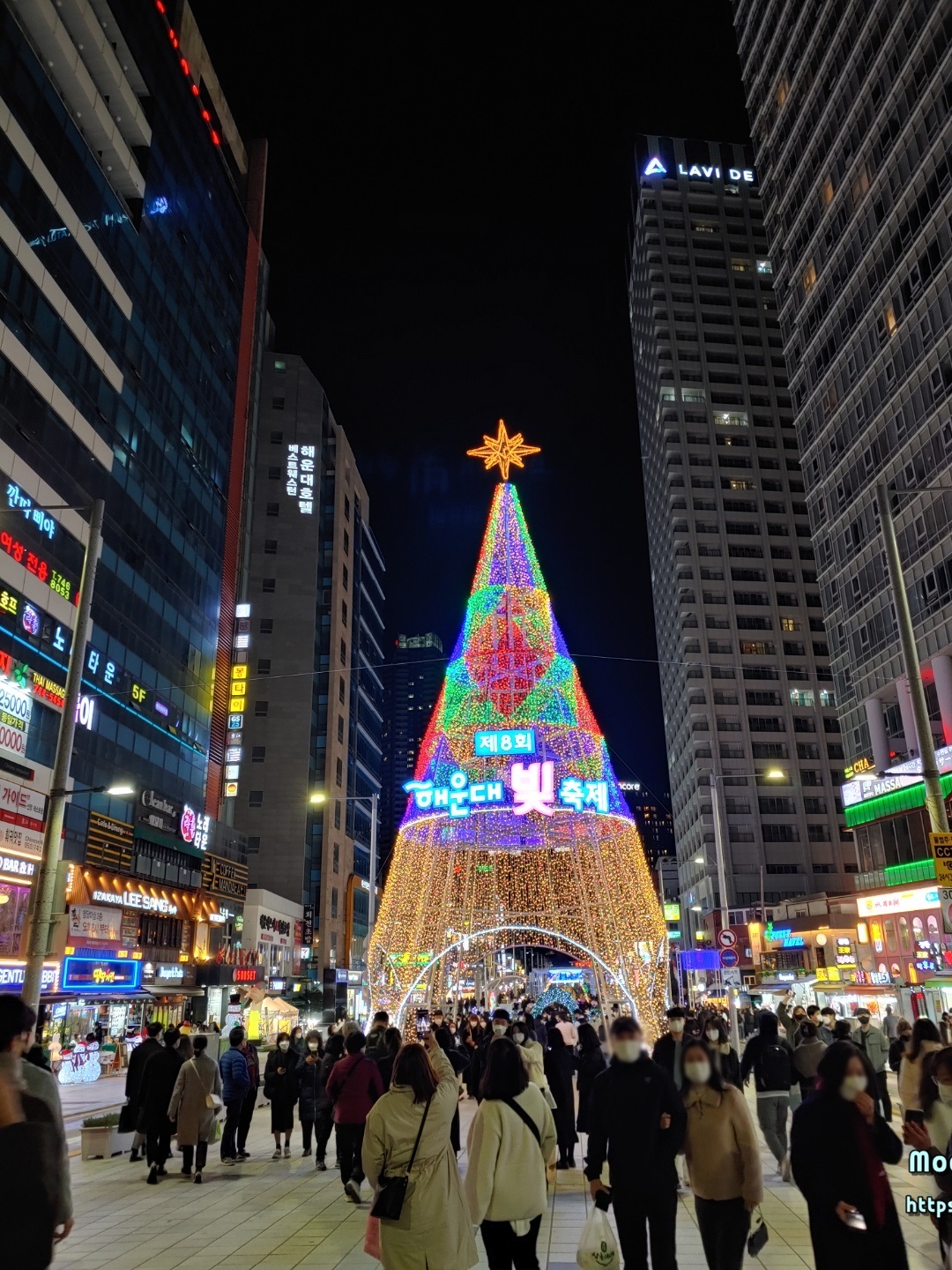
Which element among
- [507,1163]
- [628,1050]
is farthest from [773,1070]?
[507,1163]

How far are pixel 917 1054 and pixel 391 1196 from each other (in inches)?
232

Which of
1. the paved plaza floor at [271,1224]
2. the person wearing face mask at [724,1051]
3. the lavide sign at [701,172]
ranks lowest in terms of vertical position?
the paved plaza floor at [271,1224]

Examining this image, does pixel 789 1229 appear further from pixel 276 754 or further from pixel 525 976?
pixel 525 976

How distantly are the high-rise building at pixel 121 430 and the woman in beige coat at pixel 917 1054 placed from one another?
22.4 metres

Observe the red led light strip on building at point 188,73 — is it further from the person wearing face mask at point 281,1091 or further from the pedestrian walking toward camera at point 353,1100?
the pedestrian walking toward camera at point 353,1100

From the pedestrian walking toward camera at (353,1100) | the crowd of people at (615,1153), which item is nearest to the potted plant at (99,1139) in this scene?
the pedestrian walking toward camera at (353,1100)

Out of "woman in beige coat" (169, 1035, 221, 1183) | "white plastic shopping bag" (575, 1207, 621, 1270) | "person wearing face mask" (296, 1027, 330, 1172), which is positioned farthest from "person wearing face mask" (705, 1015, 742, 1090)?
"woman in beige coat" (169, 1035, 221, 1183)

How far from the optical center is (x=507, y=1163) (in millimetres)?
5305

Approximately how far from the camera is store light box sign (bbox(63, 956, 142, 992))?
1188 inches

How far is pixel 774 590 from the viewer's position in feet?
282

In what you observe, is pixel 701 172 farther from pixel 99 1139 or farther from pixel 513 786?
pixel 99 1139

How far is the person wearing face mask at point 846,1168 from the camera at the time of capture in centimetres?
425

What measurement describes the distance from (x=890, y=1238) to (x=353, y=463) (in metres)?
89.5

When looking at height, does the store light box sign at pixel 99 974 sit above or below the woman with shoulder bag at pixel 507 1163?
above
